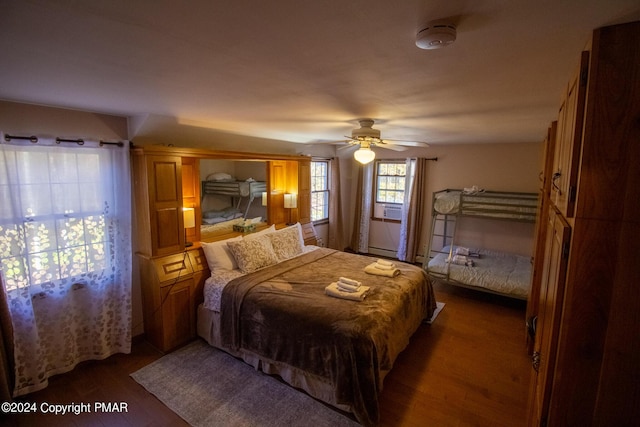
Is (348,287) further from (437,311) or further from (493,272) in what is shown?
(493,272)

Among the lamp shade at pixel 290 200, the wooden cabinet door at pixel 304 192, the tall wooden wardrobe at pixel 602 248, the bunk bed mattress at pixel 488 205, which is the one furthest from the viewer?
the wooden cabinet door at pixel 304 192

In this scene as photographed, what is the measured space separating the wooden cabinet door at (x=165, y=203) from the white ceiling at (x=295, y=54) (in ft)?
2.29

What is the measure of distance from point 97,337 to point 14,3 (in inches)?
115

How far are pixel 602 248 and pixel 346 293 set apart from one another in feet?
6.54

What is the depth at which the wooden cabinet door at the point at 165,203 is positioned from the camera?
2822 mm

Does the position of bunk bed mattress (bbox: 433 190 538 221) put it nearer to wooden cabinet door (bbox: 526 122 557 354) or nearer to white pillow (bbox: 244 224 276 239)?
wooden cabinet door (bbox: 526 122 557 354)

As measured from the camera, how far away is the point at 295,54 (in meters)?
1.21

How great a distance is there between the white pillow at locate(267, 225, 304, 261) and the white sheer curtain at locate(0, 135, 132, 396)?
5.14 feet

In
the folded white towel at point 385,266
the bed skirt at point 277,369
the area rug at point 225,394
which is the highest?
the folded white towel at point 385,266

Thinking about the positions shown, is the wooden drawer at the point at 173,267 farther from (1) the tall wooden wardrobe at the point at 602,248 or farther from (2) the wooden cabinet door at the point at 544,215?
(2) the wooden cabinet door at the point at 544,215

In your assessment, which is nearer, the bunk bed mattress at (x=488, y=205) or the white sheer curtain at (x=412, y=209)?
the bunk bed mattress at (x=488, y=205)

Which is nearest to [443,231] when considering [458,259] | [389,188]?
[458,259]

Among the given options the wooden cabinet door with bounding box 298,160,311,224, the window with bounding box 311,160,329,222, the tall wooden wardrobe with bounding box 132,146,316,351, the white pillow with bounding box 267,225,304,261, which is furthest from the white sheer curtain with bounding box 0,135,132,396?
the window with bounding box 311,160,329,222

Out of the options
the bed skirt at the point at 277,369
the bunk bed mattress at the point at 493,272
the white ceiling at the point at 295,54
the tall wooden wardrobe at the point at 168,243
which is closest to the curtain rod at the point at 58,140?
the tall wooden wardrobe at the point at 168,243
